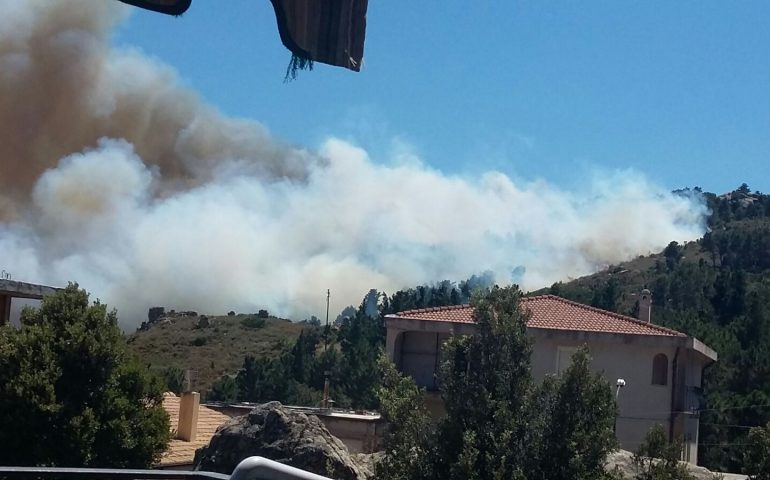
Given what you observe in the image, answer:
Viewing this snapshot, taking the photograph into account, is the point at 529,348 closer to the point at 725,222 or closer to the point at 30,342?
the point at 30,342

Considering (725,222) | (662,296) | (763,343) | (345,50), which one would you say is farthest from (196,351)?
(345,50)

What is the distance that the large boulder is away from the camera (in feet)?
39.0

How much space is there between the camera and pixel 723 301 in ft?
188

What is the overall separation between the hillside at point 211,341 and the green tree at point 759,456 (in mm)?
51414

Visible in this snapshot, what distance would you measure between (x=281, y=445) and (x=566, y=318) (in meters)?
21.4

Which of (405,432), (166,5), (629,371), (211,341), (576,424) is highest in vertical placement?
(166,5)

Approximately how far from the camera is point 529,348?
36.2 feet

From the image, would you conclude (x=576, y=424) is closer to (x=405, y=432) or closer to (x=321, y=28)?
(x=405, y=432)

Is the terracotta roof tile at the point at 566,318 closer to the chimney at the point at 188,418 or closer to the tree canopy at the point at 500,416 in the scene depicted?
the chimney at the point at 188,418

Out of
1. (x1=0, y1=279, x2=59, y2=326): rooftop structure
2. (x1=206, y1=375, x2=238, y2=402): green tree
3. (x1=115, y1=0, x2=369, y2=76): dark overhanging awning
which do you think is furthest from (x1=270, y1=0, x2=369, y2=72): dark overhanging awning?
(x1=206, y1=375, x2=238, y2=402): green tree

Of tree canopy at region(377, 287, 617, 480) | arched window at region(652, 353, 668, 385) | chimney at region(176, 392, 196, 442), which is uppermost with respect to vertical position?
arched window at region(652, 353, 668, 385)

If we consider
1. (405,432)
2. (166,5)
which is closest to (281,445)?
(405,432)

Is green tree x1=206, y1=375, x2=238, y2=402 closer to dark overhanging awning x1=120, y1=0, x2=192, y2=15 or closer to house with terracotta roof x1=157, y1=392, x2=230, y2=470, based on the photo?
house with terracotta roof x1=157, y1=392, x2=230, y2=470

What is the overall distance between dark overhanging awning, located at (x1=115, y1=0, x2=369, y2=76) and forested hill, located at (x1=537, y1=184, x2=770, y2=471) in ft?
105
